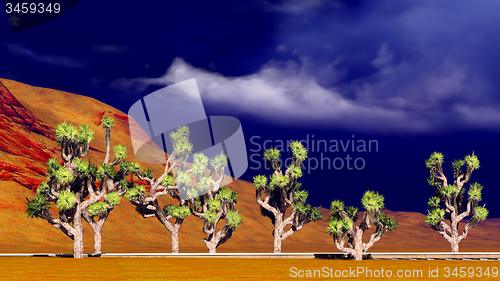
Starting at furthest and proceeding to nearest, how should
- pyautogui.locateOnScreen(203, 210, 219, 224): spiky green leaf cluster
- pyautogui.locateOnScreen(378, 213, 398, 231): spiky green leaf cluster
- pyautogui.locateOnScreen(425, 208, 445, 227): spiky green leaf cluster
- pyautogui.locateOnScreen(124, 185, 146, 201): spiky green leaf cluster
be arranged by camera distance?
pyautogui.locateOnScreen(425, 208, 445, 227): spiky green leaf cluster → pyautogui.locateOnScreen(203, 210, 219, 224): spiky green leaf cluster → pyautogui.locateOnScreen(124, 185, 146, 201): spiky green leaf cluster → pyautogui.locateOnScreen(378, 213, 398, 231): spiky green leaf cluster

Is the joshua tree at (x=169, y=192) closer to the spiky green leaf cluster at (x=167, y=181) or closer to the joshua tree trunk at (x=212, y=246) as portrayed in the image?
the spiky green leaf cluster at (x=167, y=181)

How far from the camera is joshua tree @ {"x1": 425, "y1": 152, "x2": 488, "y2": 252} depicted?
2945 inches

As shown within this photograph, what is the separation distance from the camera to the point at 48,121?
19600cm

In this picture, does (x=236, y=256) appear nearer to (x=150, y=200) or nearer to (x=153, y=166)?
(x=150, y=200)

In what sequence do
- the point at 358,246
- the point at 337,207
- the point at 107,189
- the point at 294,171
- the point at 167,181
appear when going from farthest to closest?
the point at 294,171 < the point at 167,181 < the point at 107,189 < the point at 337,207 < the point at 358,246

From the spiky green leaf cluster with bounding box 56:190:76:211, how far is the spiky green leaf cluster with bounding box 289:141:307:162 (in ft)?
79.0

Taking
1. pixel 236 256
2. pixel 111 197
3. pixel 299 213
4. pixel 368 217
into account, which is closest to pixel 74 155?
pixel 111 197

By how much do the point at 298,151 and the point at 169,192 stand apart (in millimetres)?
15103

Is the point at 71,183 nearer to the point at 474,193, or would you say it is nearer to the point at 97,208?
the point at 97,208

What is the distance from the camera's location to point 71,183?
211 ft

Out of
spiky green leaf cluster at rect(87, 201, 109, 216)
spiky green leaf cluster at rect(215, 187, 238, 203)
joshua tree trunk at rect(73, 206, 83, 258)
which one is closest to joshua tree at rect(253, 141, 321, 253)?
spiky green leaf cluster at rect(215, 187, 238, 203)

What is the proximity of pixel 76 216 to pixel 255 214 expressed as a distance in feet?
436

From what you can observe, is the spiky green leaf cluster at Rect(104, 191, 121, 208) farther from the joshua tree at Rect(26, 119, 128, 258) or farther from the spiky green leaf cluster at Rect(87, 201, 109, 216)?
the spiky green leaf cluster at Rect(87, 201, 109, 216)

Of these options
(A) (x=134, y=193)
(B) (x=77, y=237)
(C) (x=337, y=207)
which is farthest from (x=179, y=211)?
(C) (x=337, y=207)
